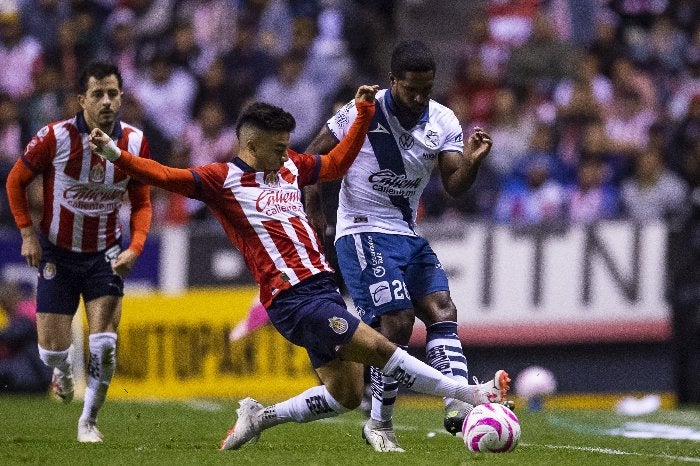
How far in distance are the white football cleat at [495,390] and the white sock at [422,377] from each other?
38 millimetres

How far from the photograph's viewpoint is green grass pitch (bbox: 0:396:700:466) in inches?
327

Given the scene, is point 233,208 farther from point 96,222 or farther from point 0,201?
point 0,201

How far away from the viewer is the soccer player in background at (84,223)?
32.8 feet

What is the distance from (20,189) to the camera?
33.0 ft

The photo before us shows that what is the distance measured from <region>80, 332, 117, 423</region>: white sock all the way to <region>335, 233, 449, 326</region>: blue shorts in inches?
70.1

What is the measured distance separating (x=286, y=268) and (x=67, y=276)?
2385mm

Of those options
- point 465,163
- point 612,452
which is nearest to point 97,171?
point 465,163

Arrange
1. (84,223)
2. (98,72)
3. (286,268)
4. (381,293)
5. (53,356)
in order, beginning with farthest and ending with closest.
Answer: (53,356), (84,223), (98,72), (381,293), (286,268)

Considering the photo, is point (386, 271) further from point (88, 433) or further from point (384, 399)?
point (88, 433)

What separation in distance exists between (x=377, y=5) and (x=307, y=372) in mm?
6782

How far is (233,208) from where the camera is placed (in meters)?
8.56

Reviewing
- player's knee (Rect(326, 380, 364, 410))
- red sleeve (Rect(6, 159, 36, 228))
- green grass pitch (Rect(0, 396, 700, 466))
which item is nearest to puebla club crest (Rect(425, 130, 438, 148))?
player's knee (Rect(326, 380, 364, 410))

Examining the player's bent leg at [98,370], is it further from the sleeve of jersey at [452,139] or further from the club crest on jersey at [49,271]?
the sleeve of jersey at [452,139]

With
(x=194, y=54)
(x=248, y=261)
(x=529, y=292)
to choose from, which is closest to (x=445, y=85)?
(x=194, y=54)
